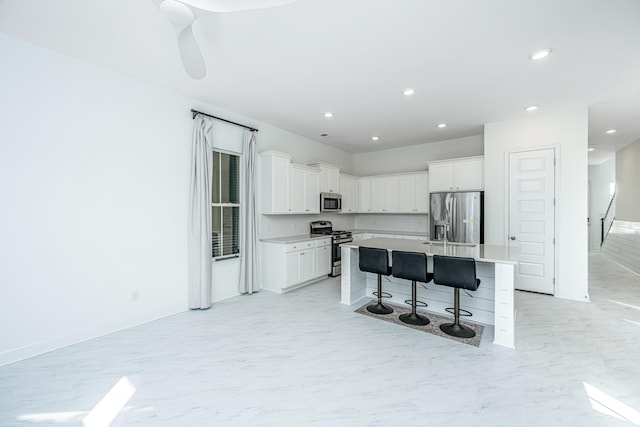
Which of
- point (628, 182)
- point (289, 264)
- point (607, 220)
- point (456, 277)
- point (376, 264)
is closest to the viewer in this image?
point (456, 277)

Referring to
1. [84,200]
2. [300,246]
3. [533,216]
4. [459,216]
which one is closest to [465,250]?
[459,216]

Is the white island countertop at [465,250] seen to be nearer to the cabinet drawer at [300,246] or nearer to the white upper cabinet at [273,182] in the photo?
the cabinet drawer at [300,246]

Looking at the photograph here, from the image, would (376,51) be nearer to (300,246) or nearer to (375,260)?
(375,260)

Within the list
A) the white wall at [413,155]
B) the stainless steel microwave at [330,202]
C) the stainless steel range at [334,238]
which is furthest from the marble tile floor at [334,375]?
the white wall at [413,155]

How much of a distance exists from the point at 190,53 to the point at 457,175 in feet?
16.4

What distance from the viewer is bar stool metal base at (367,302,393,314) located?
371 cm

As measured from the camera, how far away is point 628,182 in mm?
6605

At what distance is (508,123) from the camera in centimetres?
471

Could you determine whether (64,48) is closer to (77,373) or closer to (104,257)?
(104,257)

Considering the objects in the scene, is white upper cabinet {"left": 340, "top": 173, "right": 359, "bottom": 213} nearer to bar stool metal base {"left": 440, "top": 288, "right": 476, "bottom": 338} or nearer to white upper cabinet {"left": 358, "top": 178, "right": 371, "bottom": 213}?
white upper cabinet {"left": 358, "top": 178, "right": 371, "bottom": 213}

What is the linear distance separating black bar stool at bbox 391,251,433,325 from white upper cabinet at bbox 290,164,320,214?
241 cm

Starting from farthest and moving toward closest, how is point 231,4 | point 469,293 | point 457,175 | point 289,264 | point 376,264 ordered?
point 457,175
point 289,264
point 376,264
point 469,293
point 231,4

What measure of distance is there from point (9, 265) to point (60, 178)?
92cm

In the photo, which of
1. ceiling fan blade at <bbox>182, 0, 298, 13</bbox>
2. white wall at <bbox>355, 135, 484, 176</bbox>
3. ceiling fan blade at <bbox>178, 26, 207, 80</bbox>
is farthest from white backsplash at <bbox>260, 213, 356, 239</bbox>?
ceiling fan blade at <bbox>182, 0, 298, 13</bbox>
